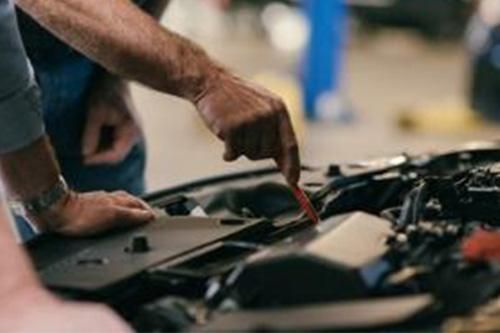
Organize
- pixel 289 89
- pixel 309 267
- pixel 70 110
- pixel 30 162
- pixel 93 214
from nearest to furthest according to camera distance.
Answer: pixel 309 267 → pixel 93 214 → pixel 30 162 → pixel 70 110 → pixel 289 89

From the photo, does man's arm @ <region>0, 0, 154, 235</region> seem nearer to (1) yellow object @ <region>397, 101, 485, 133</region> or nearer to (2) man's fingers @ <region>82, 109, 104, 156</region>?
(2) man's fingers @ <region>82, 109, 104, 156</region>

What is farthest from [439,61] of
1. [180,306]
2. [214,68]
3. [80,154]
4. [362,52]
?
[180,306]

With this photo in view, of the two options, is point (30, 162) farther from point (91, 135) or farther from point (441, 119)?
point (441, 119)

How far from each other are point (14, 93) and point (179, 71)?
293mm

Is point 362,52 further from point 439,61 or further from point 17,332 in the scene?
point 17,332

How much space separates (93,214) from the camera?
164cm

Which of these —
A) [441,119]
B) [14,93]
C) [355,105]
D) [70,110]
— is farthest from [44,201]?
[355,105]

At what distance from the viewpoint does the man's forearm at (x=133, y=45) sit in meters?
1.83

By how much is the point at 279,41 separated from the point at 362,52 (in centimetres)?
68

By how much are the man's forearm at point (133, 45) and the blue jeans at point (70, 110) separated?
398 mm

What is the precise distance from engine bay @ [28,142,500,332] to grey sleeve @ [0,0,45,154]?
185 millimetres

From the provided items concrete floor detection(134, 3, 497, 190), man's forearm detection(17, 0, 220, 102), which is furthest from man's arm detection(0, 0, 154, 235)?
concrete floor detection(134, 3, 497, 190)

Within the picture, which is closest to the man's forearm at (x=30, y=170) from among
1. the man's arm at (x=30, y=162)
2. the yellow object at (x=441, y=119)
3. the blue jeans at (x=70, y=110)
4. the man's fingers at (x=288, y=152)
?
the man's arm at (x=30, y=162)

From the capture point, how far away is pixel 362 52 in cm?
934
